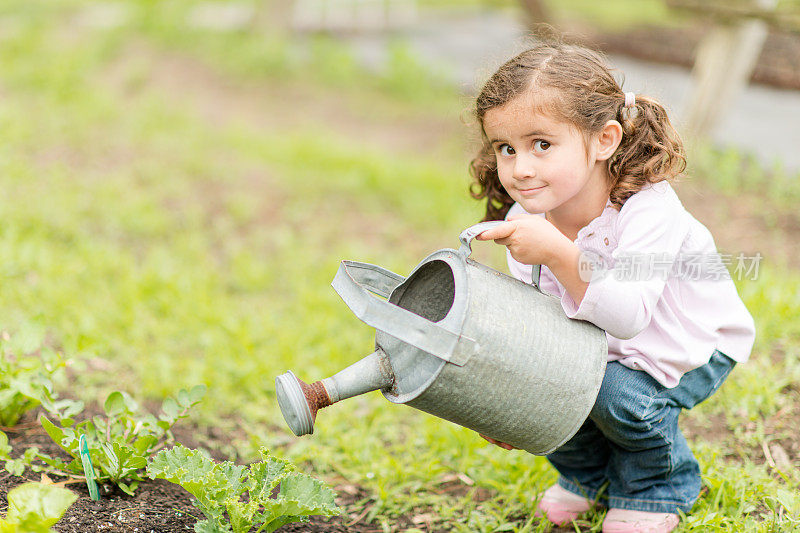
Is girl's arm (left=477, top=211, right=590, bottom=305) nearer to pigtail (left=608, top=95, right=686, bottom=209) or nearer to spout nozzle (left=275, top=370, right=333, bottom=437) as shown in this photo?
pigtail (left=608, top=95, right=686, bottom=209)

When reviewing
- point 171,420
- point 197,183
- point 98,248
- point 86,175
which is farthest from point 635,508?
point 86,175

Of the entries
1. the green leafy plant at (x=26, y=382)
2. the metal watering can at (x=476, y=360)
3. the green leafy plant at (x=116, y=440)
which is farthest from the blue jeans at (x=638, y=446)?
the green leafy plant at (x=26, y=382)

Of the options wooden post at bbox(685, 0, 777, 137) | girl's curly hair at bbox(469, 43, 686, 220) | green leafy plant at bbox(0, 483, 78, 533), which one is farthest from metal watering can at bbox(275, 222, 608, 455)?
wooden post at bbox(685, 0, 777, 137)

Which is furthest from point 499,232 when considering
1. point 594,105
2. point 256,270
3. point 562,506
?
point 256,270

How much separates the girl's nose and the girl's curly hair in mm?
106

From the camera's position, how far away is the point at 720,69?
17.9 ft

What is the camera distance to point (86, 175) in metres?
5.05

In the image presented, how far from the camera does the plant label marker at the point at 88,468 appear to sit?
1872 mm

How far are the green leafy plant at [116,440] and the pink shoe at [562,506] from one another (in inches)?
38.9

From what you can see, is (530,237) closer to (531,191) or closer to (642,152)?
(531,191)

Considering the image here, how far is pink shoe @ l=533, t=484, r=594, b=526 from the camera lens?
2.23 m

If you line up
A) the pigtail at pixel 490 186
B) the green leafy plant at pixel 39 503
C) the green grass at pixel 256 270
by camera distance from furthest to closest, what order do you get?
the green grass at pixel 256 270
the pigtail at pixel 490 186
the green leafy plant at pixel 39 503

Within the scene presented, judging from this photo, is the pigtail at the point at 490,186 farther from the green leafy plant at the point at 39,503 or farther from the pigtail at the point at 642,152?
the green leafy plant at the point at 39,503

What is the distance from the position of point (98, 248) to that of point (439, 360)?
9.95 ft
